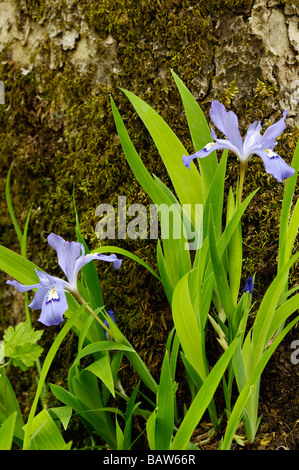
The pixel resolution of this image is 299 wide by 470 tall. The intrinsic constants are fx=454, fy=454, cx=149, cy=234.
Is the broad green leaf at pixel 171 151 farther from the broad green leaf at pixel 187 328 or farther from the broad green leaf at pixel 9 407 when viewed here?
the broad green leaf at pixel 9 407

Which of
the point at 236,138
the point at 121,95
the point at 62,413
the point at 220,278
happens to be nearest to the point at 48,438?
the point at 62,413

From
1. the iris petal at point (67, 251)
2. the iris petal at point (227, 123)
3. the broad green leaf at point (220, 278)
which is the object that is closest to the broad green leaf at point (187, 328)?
the broad green leaf at point (220, 278)

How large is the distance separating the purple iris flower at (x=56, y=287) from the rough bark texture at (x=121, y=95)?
387mm

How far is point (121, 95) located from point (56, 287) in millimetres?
756

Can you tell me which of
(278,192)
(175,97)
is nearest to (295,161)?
(278,192)

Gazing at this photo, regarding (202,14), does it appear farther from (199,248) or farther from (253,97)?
(199,248)

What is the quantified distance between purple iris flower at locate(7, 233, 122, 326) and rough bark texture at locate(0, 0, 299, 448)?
0.39 meters

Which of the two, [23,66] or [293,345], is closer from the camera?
[293,345]

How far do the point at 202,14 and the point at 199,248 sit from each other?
0.75 meters

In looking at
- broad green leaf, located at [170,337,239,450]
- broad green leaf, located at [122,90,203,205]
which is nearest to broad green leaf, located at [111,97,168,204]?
broad green leaf, located at [122,90,203,205]

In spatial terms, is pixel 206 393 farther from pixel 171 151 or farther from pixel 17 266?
pixel 171 151

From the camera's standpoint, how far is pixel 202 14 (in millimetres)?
1379

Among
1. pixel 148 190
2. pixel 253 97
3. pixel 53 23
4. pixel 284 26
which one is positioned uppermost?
pixel 53 23

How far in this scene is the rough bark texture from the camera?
4.39ft
